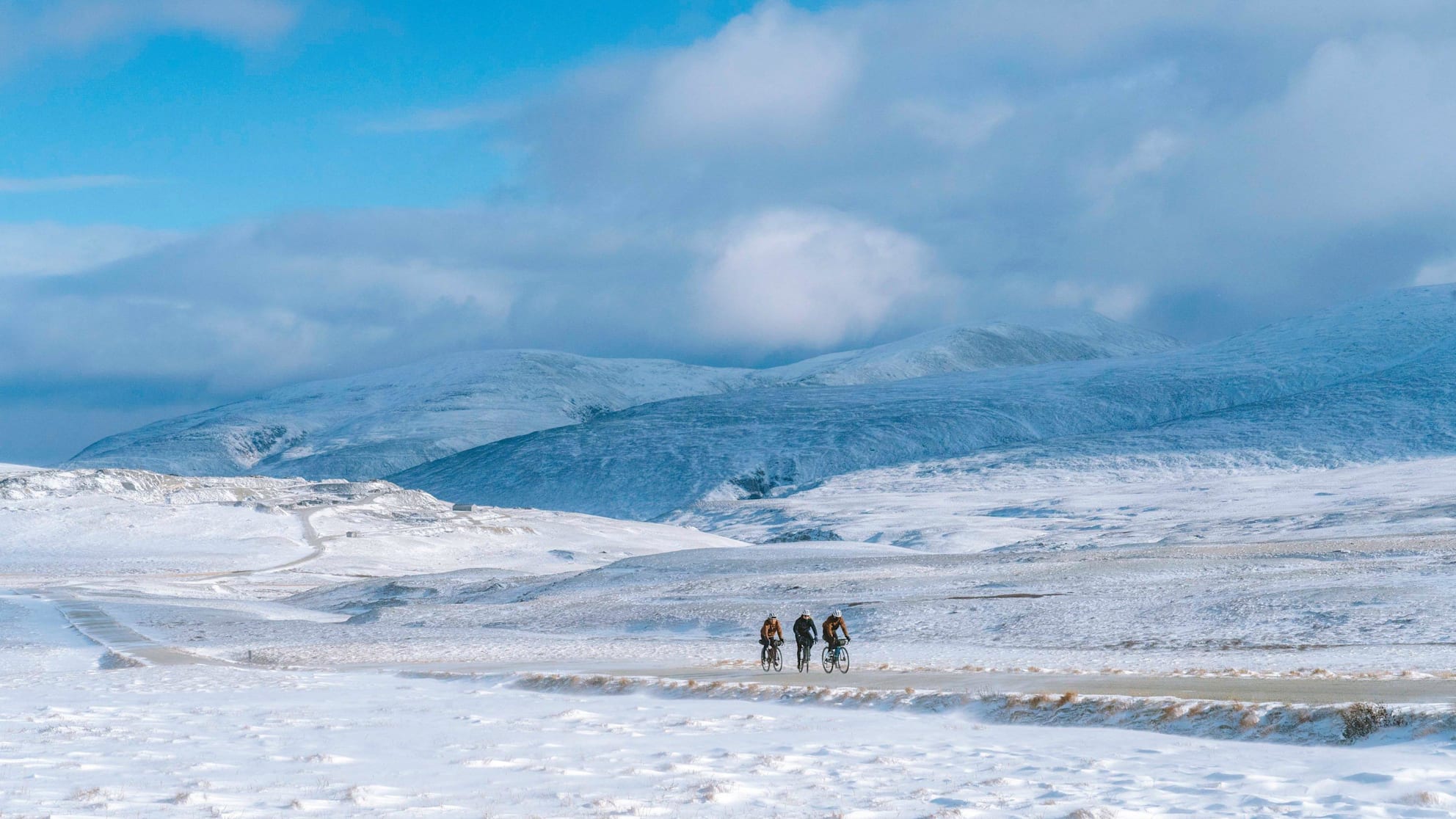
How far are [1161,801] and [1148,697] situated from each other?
693 centimetres

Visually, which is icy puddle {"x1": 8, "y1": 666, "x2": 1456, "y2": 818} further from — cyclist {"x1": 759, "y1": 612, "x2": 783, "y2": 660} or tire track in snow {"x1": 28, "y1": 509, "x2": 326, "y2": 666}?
tire track in snow {"x1": 28, "y1": 509, "x2": 326, "y2": 666}

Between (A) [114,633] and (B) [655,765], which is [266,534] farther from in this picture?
(B) [655,765]

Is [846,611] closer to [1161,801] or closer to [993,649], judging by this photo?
[993,649]

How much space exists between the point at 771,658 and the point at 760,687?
542 cm

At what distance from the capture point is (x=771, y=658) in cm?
2797

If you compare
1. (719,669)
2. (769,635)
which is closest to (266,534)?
(719,669)

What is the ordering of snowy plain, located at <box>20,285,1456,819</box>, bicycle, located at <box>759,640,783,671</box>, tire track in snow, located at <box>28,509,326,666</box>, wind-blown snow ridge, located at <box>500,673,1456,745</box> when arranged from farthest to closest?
tire track in snow, located at <box>28,509,326,666</box>, bicycle, located at <box>759,640,783,671</box>, wind-blown snow ridge, located at <box>500,673,1456,745</box>, snowy plain, located at <box>20,285,1456,819</box>

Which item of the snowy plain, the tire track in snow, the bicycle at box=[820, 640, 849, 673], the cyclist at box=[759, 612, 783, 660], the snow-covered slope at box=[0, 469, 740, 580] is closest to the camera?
the snowy plain

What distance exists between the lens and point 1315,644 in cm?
3162

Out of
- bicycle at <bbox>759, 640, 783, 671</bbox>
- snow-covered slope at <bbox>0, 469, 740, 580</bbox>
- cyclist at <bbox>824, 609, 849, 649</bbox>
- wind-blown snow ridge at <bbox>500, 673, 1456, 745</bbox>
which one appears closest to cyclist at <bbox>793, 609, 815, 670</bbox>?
cyclist at <bbox>824, 609, 849, 649</bbox>

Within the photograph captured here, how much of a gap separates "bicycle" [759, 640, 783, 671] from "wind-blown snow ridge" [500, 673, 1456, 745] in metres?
3.55

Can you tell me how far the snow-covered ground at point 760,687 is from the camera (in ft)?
40.5

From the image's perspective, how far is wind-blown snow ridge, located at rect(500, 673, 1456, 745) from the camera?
14781mm

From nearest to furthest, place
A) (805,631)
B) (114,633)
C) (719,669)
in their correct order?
1. (805,631)
2. (719,669)
3. (114,633)
